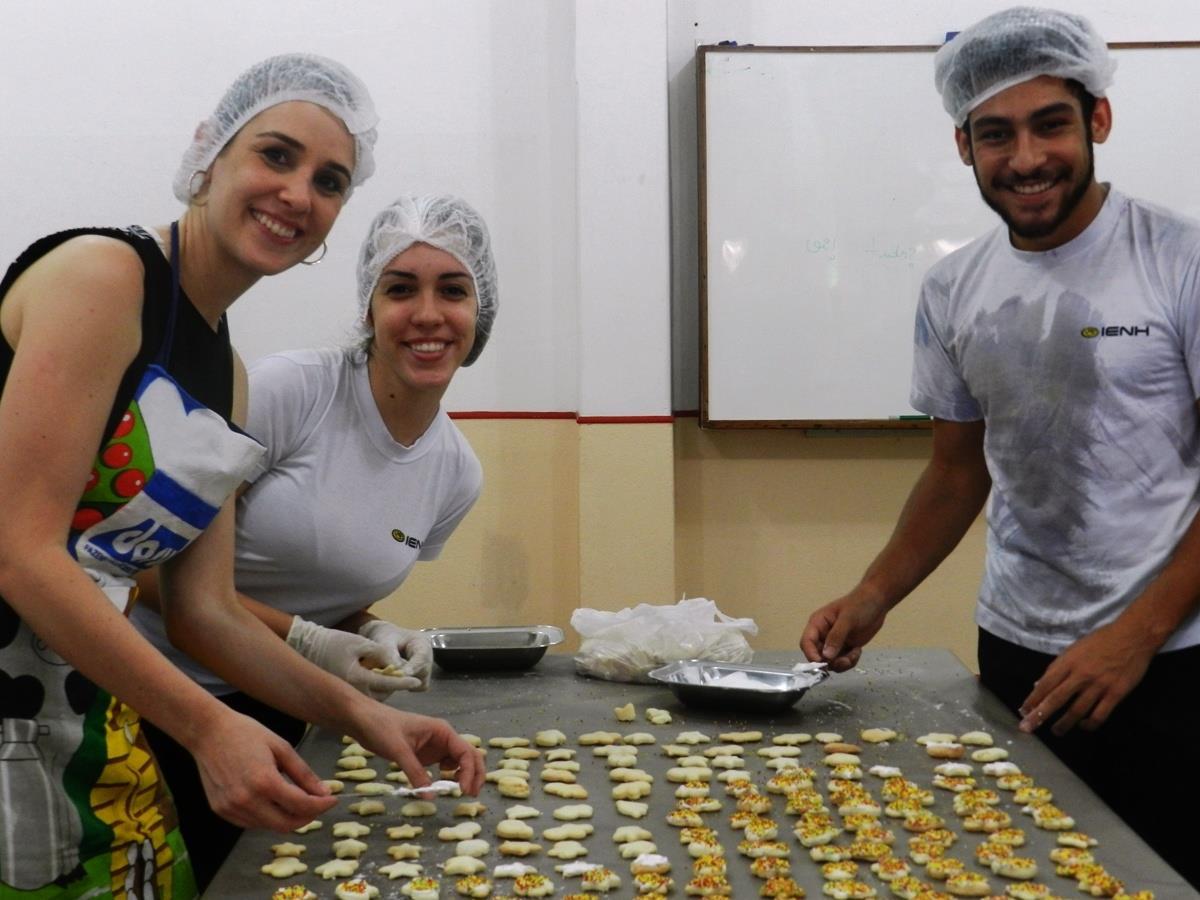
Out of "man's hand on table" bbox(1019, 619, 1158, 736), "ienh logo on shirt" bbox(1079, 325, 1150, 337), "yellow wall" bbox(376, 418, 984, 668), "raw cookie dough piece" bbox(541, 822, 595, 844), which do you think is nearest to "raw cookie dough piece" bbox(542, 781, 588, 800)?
"raw cookie dough piece" bbox(541, 822, 595, 844)

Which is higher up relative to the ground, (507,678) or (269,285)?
(269,285)

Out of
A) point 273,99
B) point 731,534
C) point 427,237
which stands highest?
point 273,99

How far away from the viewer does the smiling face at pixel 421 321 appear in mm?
2162

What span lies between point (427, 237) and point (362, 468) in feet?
1.46

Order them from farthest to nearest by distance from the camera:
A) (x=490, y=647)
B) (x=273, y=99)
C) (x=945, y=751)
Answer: (x=490, y=647)
(x=945, y=751)
(x=273, y=99)

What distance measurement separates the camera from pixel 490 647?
91.5 inches

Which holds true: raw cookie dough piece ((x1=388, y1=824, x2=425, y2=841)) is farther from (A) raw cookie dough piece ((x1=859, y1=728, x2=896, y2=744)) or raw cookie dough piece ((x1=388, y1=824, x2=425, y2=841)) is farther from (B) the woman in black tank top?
(A) raw cookie dough piece ((x1=859, y1=728, x2=896, y2=744))

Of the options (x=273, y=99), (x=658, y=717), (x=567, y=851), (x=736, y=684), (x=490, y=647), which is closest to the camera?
(x=567, y=851)

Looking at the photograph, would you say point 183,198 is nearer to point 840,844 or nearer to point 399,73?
point 840,844

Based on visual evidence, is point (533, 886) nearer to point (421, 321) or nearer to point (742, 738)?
point (742, 738)

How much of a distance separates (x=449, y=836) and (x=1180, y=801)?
112 centimetres

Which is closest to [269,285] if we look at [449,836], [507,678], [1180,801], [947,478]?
[507,678]

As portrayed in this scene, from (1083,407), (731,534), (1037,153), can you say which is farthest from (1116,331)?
(731,534)

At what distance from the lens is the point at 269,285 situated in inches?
151
